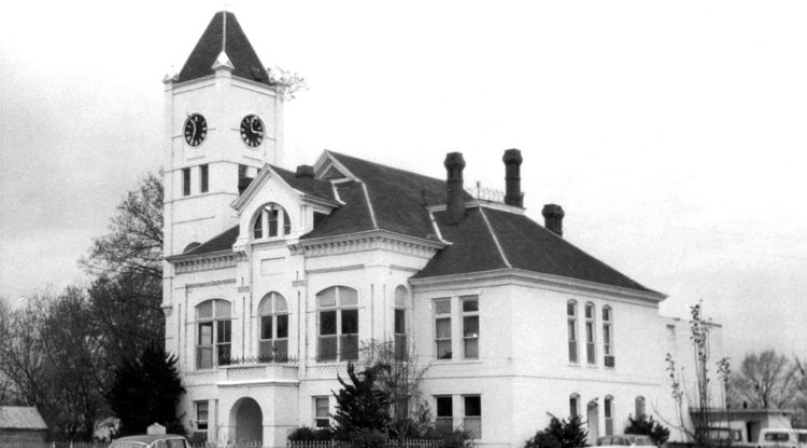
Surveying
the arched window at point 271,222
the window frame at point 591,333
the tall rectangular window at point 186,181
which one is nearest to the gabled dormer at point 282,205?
the arched window at point 271,222

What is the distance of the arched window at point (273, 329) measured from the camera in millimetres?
50938

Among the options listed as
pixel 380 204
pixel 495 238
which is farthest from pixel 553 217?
pixel 380 204

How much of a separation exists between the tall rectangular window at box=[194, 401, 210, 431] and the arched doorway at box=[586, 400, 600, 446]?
1660cm

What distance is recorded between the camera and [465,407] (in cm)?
4853

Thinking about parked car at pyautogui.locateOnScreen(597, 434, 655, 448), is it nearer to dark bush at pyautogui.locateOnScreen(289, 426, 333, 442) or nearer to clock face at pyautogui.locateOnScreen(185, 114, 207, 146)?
dark bush at pyautogui.locateOnScreen(289, 426, 333, 442)

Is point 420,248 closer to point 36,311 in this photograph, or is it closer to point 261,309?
point 261,309

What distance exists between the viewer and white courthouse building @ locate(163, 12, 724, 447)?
4862 centimetres

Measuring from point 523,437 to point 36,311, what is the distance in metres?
44.5

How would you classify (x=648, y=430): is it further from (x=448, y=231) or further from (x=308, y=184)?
(x=308, y=184)

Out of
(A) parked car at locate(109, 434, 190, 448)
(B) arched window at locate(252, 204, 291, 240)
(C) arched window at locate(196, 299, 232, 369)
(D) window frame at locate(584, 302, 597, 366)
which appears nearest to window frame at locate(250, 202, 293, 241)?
(B) arched window at locate(252, 204, 291, 240)

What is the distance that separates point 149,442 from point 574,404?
20867 mm

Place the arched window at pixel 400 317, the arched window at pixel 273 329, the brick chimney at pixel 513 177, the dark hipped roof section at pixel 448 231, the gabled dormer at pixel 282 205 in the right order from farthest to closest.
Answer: the brick chimney at pixel 513 177
the arched window at pixel 273 329
the gabled dormer at pixel 282 205
the dark hipped roof section at pixel 448 231
the arched window at pixel 400 317

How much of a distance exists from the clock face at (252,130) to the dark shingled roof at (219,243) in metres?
5.00

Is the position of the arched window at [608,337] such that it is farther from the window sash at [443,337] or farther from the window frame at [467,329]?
the window sash at [443,337]
